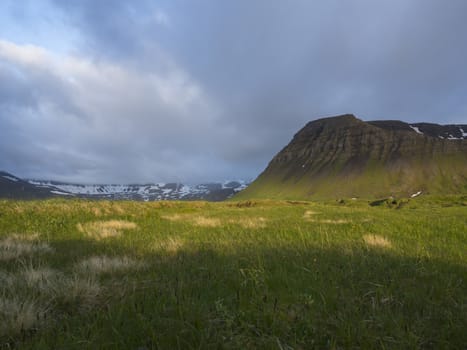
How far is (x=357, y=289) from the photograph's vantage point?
3.26m

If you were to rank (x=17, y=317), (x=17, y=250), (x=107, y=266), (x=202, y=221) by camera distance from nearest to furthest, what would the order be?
1. (x=17, y=317)
2. (x=107, y=266)
3. (x=17, y=250)
4. (x=202, y=221)

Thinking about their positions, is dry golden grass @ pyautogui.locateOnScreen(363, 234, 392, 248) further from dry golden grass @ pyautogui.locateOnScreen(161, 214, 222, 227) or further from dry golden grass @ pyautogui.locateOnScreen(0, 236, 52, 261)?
dry golden grass @ pyautogui.locateOnScreen(0, 236, 52, 261)

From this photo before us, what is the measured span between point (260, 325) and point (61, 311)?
6.98 feet

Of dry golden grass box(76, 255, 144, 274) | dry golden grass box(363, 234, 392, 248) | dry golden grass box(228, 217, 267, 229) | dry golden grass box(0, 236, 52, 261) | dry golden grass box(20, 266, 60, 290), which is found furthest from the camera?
dry golden grass box(228, 217, 267, 229)


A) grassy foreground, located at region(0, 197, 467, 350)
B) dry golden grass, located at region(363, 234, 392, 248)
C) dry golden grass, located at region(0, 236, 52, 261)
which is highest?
dry golden grass, located at region(0, 236, 52, 261)

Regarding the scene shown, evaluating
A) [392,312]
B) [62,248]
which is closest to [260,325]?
[392,312]

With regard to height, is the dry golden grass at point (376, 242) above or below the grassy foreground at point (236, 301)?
above

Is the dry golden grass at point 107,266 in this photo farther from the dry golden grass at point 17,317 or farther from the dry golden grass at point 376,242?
the dry golden grass at point 376,242

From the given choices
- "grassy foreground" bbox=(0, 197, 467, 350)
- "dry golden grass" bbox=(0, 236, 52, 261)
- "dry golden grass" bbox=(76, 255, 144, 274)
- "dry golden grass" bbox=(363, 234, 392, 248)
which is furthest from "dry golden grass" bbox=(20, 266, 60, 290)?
"dry golden grass" bbox=(363, 234, 392, 248)

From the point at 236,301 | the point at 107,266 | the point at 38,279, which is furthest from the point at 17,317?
the point at 236,301

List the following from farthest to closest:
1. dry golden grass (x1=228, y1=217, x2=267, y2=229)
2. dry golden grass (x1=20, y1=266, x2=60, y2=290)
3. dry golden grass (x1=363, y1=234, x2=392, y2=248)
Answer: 1. dry golden grass (x1=228, y1=217, x2=267, y2=229)
2. dry golden grass (x1=363, y1=234, x2=392, y2=248)
3. dry golden grass (x1=20, y1=266, x2=60, y2=290)

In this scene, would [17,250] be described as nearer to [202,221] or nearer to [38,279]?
[38,279]

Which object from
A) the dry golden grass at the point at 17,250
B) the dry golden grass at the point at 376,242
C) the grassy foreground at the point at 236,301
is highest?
the dry golden grass at the point at 17,250

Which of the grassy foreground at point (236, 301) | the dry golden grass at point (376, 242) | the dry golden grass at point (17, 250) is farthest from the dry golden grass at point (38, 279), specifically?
the dry golden grass at point (376, 242)
